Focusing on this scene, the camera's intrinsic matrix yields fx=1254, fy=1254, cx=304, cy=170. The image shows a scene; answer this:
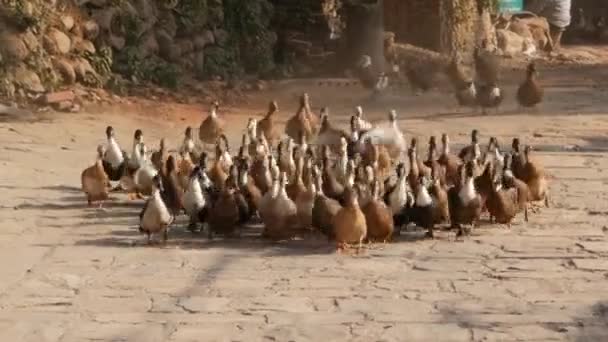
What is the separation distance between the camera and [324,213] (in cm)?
817

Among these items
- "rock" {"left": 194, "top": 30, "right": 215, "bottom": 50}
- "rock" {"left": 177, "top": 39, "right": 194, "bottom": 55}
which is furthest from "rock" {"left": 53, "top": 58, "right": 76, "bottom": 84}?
"rock" {"left": 194, "top": 30, "right": 215, "bottom": 50}

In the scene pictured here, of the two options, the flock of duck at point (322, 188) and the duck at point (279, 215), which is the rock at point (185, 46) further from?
the duck at point (279, 215)

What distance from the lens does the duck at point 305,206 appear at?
27.4 ft

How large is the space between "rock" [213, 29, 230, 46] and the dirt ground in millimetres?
7440

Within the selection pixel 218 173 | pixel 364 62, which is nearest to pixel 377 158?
pixel 218 173

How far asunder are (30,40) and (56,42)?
435 millimetres

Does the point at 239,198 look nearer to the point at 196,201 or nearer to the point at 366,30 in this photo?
the point at 196,201

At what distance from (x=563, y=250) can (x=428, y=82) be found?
8559 mm

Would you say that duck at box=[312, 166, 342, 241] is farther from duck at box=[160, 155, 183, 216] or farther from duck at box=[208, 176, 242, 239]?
duck at box=[160, 155, 183, 216]

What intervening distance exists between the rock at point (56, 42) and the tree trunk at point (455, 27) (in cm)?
709

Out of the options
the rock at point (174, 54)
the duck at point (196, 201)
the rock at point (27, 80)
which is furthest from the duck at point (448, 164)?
the rock at point (174, 54)

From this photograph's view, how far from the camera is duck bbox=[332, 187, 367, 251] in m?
7.96

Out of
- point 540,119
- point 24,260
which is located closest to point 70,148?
point 24,260

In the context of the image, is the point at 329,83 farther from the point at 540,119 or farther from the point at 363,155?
the point at 363,155
